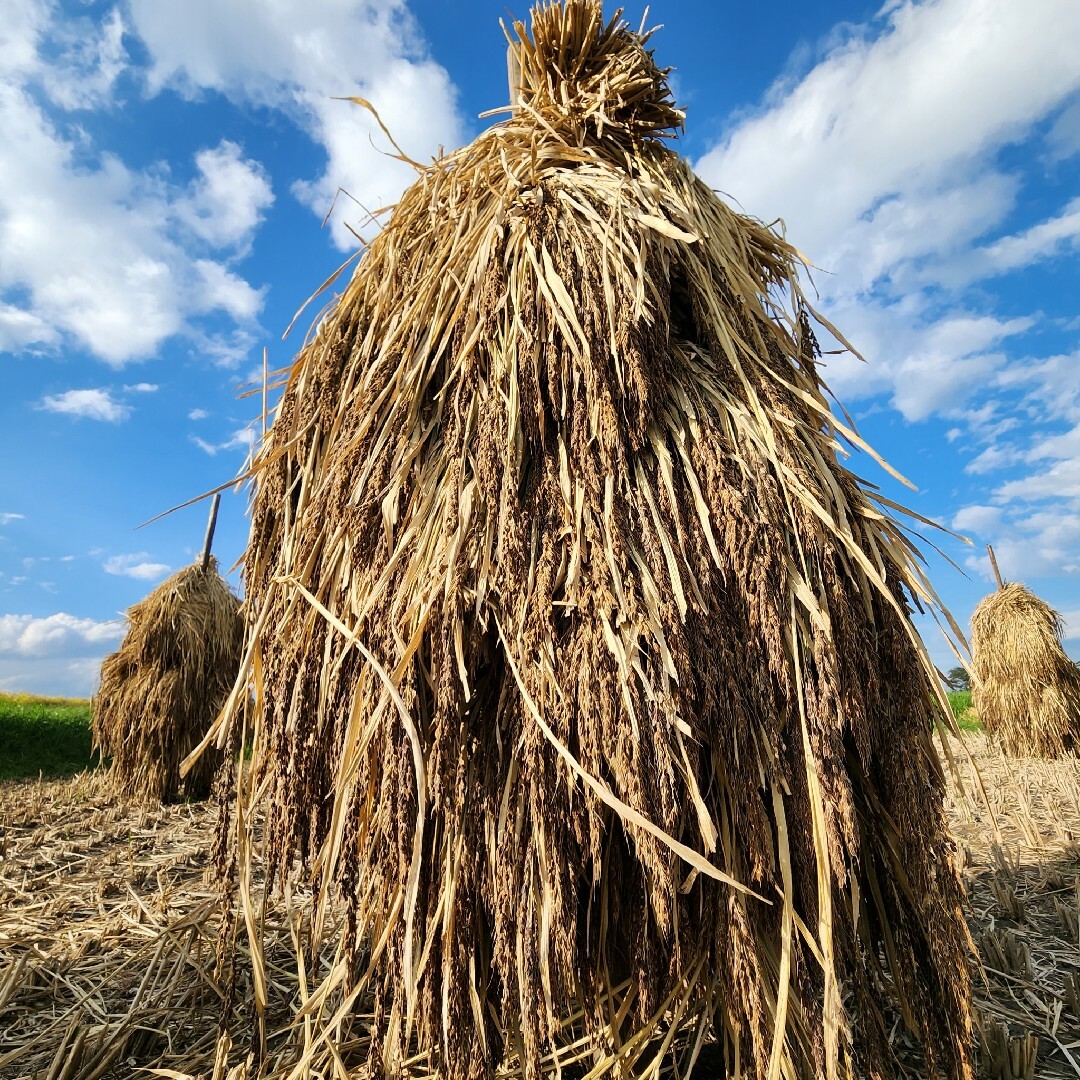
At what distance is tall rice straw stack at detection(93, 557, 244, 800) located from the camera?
311 inches

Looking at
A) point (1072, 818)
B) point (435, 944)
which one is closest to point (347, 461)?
point (435, 944)

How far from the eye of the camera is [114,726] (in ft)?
26.3

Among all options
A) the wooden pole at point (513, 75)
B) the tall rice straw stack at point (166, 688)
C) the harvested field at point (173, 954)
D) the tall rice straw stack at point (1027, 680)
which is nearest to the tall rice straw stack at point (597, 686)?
the harvested field at point (173, 954)

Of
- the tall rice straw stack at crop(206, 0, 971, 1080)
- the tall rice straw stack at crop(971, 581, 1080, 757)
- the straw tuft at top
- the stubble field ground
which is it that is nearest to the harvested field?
the stubble field ground

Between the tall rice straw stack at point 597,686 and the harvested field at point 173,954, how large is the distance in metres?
0.46

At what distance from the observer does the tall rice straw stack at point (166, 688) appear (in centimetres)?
790

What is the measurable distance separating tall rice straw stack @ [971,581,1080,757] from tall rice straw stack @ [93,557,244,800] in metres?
10.6

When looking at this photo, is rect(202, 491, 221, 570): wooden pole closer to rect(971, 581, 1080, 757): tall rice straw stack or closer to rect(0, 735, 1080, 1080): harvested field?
rect(0, 735, 1080, 1080): harvested field

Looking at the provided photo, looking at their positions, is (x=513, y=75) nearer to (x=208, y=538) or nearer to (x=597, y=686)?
(x=597, y=686)

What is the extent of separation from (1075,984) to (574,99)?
12.6 feet

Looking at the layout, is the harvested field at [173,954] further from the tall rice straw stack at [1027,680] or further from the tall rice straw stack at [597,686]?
the tall rice straw stack at [1027,680]

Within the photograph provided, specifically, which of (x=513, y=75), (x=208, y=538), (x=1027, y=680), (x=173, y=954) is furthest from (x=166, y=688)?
(x=1027, y=680)

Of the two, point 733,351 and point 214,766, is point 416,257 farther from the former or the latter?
point 214,766

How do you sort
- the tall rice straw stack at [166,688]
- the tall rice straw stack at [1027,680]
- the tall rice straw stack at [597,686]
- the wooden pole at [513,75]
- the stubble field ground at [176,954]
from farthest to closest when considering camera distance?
Result: the tall rice straw stack at [1027,680] < the tall rice straw stack at [166,688] < the wooden pole at [513,75] < the stubble field ground at [176,954] < the tall rice straw stack at [597,686]
